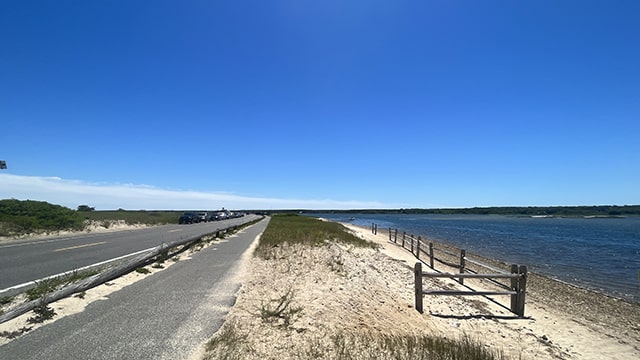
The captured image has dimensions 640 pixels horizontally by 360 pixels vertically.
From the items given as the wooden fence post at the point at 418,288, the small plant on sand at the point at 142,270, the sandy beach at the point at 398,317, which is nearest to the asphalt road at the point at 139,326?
the sandy beach at the point at 398,317

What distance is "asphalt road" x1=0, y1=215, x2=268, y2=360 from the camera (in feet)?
15.4

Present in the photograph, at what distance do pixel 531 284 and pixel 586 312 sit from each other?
439cm

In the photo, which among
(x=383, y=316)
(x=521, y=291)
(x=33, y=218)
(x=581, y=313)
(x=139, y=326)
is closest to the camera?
(x=139, y=326)

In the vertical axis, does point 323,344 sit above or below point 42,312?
below

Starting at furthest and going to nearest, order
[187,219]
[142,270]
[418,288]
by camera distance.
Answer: [187,219] < [142,270] < [418,288]

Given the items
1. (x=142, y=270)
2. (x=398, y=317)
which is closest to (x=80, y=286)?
(x=142, y=270)

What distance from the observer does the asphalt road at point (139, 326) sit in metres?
4.69

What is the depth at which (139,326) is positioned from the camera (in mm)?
5664

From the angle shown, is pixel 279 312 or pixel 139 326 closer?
pixel 139 326

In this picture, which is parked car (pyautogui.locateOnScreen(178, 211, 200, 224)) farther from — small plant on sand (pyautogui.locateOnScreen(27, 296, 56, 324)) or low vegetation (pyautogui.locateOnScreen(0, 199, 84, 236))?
small plant on sand (pyautogui.locateOnScreen(27, 296, 56, 324))

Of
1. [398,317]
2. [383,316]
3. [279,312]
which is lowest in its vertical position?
[398,317]

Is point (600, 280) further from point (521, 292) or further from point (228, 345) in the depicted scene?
point (228, 345)

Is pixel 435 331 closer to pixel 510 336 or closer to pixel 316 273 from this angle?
pixel 510 336

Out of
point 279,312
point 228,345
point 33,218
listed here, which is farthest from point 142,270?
point 33,218
